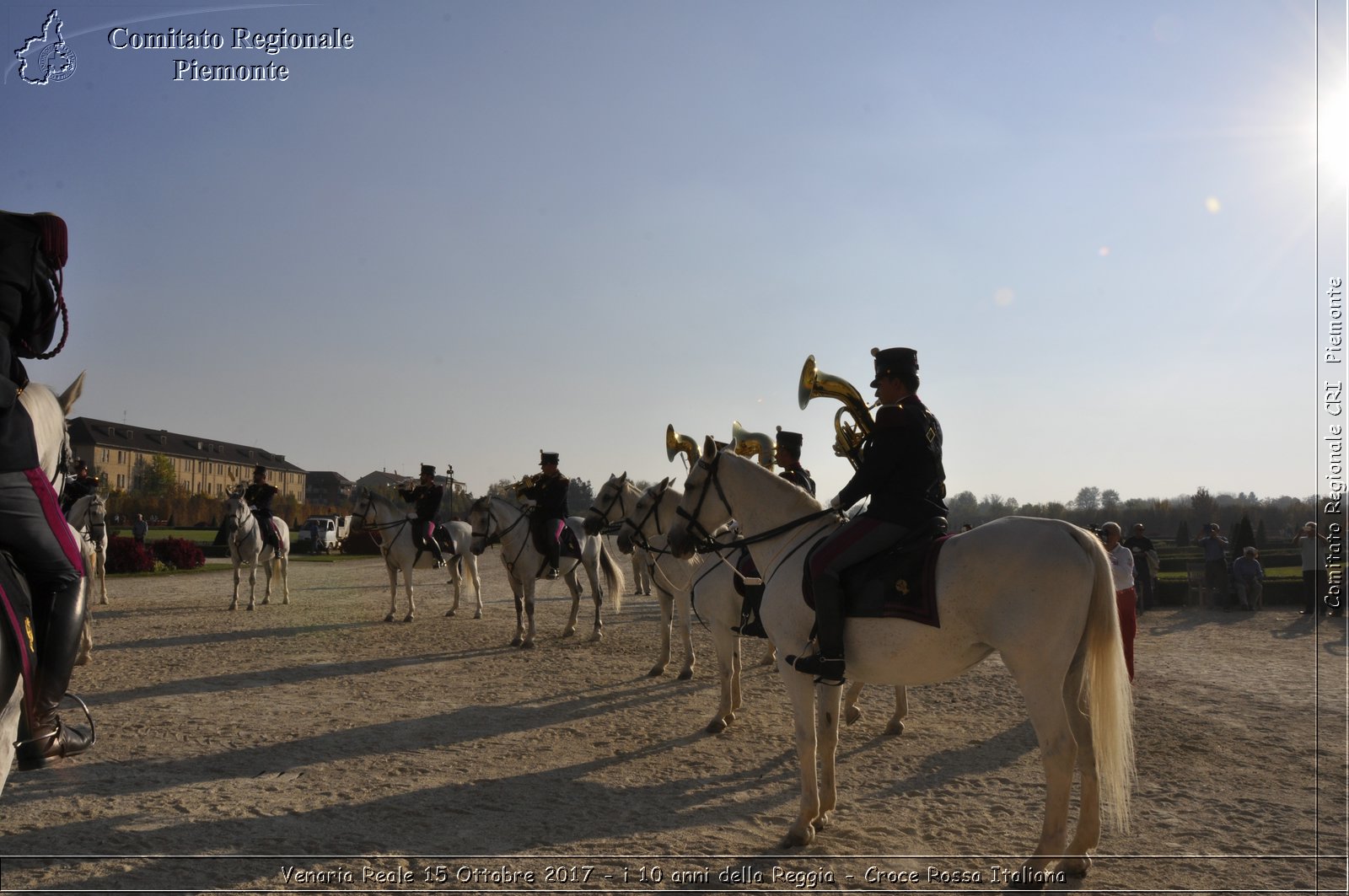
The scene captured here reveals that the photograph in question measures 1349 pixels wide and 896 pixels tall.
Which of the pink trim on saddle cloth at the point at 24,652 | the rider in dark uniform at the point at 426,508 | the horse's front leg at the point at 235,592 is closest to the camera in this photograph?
the pink trim on saddle cloth at the point at 24,652

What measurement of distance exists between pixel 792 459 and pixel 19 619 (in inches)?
297

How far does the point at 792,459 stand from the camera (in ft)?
32.1

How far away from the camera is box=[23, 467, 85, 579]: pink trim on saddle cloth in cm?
357

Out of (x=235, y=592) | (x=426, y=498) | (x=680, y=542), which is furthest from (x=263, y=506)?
(x=680, y=542)

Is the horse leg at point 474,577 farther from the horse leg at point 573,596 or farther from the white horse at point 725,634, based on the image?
the white horse at point 725,634

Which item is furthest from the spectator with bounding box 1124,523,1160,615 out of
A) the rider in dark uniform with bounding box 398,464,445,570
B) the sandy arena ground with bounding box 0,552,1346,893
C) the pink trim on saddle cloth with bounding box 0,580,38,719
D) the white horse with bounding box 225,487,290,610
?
the pink trim on saddle cloth with bounding box 0,580,38,719

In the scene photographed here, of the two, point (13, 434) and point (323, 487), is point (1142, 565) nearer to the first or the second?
point (13, 434)

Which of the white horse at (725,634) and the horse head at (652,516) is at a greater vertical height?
the horse head at (652,516)

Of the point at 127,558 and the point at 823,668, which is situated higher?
the point at 823,668

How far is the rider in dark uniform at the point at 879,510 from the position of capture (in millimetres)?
5570

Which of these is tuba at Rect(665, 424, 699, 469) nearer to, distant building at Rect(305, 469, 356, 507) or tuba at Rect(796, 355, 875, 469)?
tuba at Rect(796, 355, 875, 469)

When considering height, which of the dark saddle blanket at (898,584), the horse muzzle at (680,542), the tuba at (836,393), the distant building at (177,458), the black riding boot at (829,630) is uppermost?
the distant building at (177,458)

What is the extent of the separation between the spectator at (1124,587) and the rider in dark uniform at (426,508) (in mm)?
12544

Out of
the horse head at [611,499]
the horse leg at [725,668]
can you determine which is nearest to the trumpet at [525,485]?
the horse head at [611,499]
